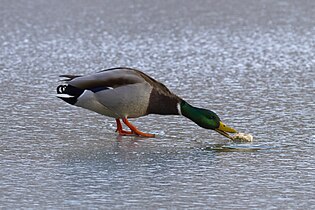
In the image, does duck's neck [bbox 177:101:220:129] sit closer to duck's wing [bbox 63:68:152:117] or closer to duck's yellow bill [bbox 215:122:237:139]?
duck's yellow bill [bbox 215:122:237:139]

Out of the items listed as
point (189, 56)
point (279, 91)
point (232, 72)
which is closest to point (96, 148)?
point (279, 91)

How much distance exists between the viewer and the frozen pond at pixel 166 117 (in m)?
5.16

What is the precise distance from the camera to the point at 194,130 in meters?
7.19

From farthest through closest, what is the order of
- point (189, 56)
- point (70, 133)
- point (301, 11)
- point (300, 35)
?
point (301, 11) < point (300, 35) < point (189, 56) < point (70, 133)

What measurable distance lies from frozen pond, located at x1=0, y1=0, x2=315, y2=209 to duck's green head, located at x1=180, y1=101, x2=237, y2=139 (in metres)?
0.09

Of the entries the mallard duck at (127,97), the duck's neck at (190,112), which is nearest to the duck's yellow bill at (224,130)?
the mallard duck at (127,97)

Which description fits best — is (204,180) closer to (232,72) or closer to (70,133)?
(70,133)

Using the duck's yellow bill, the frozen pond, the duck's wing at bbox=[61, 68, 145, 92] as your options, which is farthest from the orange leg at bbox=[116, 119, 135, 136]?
the duck's yellow bill

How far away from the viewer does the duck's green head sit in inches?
267

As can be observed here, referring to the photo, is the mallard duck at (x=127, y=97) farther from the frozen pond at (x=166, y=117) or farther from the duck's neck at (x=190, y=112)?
the frozen pond at (x=166, y=117)

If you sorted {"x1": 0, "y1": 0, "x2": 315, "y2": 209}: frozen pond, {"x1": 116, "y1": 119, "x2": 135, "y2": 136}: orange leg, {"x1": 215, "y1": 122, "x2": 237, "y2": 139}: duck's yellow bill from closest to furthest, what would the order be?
{"x1": 0, "y1": 0, "x2": 315, "y2": 209}: frozen pond < {"x1": 215, "y1": 122, "x2": 237, "y2": 139}: duck's yellow bill < {"x1": 116, "y1": 119, "x2": 135, "y2": 136}: orange leg

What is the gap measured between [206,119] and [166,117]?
94 centimetres

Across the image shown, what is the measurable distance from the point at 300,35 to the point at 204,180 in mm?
8161

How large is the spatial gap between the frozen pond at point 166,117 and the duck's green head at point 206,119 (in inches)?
3.5
